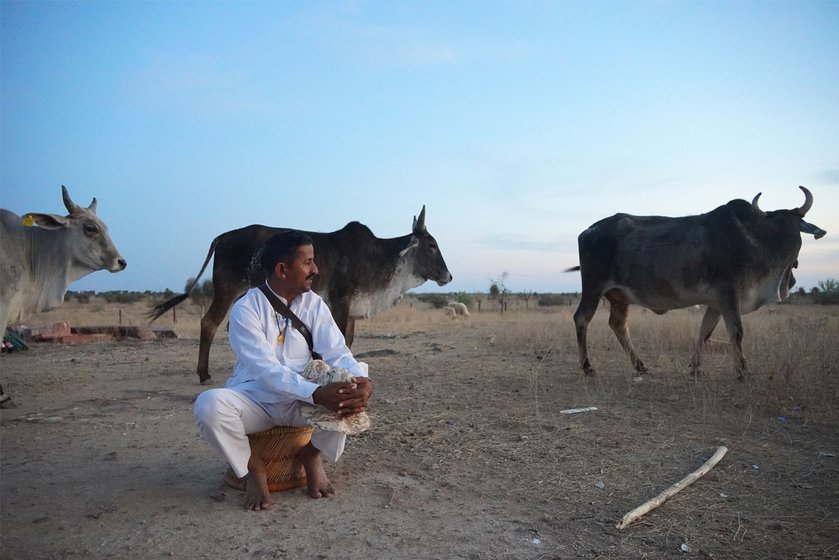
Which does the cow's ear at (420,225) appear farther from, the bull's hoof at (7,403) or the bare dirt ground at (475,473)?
the bull's hoof at (7,403)

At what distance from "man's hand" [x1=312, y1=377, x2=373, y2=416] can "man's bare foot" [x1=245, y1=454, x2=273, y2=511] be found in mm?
653

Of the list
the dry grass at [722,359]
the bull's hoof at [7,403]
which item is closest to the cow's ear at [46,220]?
the bull's hoof at [7,403]

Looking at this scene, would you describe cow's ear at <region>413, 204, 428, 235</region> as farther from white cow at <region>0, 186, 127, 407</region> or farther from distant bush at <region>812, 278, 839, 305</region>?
distant bush at <region>812, 278, 839, 305</region>

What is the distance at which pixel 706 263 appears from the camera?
7902 mm

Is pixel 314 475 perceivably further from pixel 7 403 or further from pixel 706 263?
pixel 706 263

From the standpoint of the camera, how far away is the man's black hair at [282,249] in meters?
3.79

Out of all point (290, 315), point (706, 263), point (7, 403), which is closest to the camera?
point (290, 315)

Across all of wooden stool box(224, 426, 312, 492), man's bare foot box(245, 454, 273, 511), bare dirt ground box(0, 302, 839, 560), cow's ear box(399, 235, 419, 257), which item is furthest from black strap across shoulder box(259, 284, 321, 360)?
cow's ear box(399, 235, 419, 257)

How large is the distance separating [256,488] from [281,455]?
11.1 inches

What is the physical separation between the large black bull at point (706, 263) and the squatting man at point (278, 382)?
520 cm

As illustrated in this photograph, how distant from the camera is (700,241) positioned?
26.3 ft

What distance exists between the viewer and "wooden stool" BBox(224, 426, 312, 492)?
3779 mm

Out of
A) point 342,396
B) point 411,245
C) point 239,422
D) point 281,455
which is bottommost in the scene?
point 281,455

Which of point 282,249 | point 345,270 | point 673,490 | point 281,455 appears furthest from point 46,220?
point 673,490
